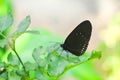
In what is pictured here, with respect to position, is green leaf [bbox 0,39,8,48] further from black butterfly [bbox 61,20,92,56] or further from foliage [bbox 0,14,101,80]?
black butterfly [bbox 61,20,92,56]

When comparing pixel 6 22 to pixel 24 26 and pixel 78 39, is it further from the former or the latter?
pixel 78 39

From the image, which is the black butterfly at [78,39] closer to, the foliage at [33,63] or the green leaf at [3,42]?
the foliage at [33,63]

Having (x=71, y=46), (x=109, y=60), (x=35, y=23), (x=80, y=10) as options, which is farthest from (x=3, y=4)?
(x=80, y=10)

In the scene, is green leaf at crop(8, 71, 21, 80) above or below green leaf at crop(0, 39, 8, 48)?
below

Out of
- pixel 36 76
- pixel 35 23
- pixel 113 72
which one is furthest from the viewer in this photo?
pixel 35 23

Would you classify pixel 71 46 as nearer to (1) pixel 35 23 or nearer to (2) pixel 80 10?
(1) pixel 35 23

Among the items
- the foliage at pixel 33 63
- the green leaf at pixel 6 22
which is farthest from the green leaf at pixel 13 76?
the green leaf at pixel 6 22

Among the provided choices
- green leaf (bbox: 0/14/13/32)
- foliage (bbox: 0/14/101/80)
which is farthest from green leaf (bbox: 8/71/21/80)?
green leaf (bbox: 0/14/13/32)
